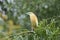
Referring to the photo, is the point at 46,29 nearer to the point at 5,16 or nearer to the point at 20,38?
the point at 20,38

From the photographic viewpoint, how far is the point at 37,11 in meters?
3.75

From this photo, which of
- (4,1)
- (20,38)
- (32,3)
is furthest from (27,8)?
(20,38)

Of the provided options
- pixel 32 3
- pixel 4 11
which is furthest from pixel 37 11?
pixel 4 11

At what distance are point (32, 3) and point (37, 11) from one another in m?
0.14

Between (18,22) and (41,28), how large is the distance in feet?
→ 5.99

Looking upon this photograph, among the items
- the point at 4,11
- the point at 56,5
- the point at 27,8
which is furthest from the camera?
the point at 4,11

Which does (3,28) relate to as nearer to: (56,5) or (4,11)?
(4,11)

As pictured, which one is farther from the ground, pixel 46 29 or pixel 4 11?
pixel 4 11

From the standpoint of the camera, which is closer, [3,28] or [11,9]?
[3,28]

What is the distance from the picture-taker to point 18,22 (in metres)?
3.96

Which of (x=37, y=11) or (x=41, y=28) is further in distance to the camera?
(x=37, y=11)

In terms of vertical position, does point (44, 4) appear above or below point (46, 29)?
above

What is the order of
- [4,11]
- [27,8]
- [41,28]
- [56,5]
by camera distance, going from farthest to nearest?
[4,11]
[27,8]
[56,5]
[41,28]

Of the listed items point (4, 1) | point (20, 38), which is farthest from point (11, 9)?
point (20, 38)
